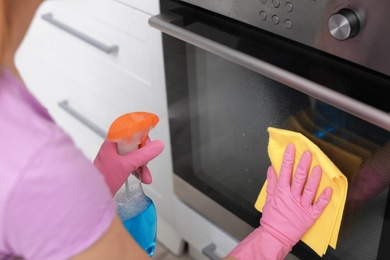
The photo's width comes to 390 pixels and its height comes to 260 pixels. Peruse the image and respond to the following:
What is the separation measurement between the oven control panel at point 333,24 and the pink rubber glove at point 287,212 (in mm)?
175

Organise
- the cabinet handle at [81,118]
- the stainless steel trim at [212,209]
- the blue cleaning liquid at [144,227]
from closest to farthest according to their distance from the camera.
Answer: the blue cleaning liquid at [144,227]
the stainless steel trim at [212,209]
the cabinet handle at [81,118]

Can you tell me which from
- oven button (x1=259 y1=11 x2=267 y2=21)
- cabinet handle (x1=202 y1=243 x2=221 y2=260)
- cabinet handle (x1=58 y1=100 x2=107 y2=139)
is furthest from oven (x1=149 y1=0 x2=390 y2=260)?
cabinet handle (x1=58 y1=100 x2=107 y2=139)

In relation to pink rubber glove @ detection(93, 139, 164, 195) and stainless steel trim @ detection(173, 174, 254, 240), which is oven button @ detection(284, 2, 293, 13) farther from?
stainless steel trim @ detection(173, 174, 254, 240)

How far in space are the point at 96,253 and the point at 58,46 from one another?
3.40ft

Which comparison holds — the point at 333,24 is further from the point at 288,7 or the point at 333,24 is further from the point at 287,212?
the point at 287,212

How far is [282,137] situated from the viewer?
0.89 meters

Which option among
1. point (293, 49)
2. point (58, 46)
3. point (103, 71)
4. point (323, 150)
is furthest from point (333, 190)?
point (58, 46)

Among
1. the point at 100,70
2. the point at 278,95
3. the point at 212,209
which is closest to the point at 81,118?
the point at 100,70

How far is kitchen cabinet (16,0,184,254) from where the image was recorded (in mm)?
1182

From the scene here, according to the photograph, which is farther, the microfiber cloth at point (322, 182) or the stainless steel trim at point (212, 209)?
the stainless steel trim at point (212, 209)

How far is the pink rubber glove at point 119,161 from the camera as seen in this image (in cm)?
91

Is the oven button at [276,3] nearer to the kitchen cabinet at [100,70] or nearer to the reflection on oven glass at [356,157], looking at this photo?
the reflection on oven glass at [356,157]

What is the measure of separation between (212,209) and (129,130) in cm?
38

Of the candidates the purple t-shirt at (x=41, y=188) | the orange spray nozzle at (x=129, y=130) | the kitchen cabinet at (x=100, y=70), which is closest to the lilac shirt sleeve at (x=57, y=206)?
the purple t-shirt at (x=41, y=188)
